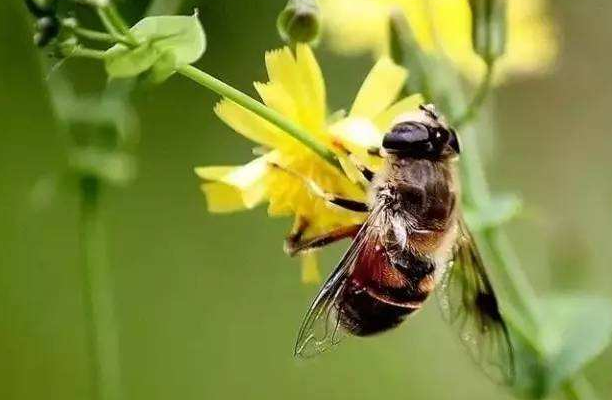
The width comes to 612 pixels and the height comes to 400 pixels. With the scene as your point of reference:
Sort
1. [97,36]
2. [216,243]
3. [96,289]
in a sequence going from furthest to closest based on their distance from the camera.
A: [216,243]
[96,289]
[97,36]

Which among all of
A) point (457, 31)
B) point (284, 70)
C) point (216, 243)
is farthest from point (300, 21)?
point (216, 243)

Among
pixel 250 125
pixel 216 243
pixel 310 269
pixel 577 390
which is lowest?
pixel 216 243

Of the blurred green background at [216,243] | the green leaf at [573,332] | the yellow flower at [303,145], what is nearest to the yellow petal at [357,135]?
the yellow flower at [303,145]

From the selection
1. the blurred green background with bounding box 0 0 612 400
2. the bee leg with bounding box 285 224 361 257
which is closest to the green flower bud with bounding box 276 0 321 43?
the bee leg with bounding box 285 224 361 257

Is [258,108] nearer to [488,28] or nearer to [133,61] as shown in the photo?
[133,61]

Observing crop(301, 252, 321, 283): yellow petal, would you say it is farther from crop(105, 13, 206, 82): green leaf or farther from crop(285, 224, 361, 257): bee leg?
crop(105, 13, 206, 82): green leaf

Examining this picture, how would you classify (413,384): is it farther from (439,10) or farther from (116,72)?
(116,72)

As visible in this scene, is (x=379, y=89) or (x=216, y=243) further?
(x=216, y=243)

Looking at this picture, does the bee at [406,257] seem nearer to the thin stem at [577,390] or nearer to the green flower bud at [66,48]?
the thin stem at [577,390]
